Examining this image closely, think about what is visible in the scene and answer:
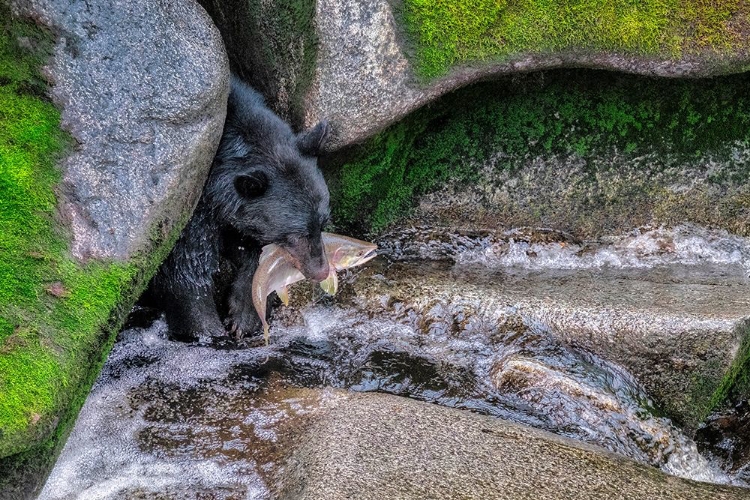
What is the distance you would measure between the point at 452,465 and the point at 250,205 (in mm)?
2285

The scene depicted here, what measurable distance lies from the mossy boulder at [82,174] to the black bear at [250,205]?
2.22 feet

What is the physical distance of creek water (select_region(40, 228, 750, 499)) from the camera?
413 cm

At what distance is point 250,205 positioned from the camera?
5.10 m

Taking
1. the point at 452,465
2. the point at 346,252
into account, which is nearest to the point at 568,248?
the point at 346,252

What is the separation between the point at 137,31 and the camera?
4059 mm

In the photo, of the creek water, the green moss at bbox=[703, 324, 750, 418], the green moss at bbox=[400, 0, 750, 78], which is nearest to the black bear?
the creek water

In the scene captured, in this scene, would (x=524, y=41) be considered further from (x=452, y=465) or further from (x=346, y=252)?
(x=452, y=465)

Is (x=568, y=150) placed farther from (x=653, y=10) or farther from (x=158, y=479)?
(x=158, y=479)

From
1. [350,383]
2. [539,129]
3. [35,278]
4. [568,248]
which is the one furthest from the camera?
[568,248]

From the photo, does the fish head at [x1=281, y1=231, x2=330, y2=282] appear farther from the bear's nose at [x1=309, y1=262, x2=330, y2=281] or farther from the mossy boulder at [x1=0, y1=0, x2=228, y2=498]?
the mossy boulder at [x1=0, y1=0, x2=228, y2=498]

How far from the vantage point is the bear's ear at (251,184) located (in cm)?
489

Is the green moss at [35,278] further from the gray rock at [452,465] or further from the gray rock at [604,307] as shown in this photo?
the gray rock at [604,307]

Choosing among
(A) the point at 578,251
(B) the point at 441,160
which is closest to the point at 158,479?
(B) the point at 441,160

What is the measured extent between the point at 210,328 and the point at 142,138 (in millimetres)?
1848
